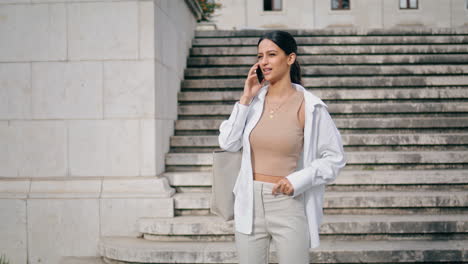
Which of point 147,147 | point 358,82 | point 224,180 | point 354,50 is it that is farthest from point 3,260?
point 354,50

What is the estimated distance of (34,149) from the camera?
17.3ft

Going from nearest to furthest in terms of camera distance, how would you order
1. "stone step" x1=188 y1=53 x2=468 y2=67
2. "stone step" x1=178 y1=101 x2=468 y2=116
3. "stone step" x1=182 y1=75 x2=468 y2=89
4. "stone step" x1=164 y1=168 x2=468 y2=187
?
"stone step" x1=164 y1=168 x2=468 y2=187 → "stone step" x1=178 y1=101 x2=468 y2=116 → "stone step" x1=182 y1=75 x2=468 y2=89 → "stone step" x1=188 y1=53 x2=468 y2=67

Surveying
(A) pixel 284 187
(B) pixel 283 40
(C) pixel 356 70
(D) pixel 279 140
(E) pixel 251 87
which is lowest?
(A) pixel 284 187

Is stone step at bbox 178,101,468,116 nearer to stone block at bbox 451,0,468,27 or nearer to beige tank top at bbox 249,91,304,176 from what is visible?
beige tank top at bbox 249,91,304,176

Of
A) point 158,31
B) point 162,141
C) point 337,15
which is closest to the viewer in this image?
point 158,31

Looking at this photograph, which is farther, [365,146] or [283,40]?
[365,146]

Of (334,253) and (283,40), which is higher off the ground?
(283,40)

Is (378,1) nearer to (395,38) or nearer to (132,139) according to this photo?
(395,38)

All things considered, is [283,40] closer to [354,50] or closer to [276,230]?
[276,230]

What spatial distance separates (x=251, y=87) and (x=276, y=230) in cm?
87

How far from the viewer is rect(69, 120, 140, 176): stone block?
17.2 ft

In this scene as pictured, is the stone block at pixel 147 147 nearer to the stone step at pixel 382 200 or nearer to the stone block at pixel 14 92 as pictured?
the stone step at pixel 382 200

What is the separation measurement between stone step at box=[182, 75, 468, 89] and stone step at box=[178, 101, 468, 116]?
61 centimetres

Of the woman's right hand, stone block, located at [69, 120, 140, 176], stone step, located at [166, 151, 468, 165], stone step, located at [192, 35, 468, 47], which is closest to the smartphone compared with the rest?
the woman's right hand
